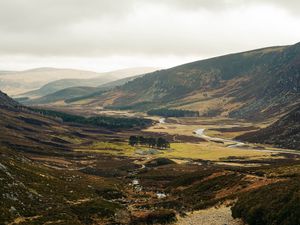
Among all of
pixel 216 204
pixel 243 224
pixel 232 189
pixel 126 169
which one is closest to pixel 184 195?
pixel 232 189

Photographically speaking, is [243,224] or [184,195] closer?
[243,224]

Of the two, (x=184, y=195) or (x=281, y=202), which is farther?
(x=184, y=195)

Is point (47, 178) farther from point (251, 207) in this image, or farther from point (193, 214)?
point (251, 207)

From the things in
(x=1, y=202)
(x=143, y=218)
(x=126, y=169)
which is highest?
(x=1, y=202)

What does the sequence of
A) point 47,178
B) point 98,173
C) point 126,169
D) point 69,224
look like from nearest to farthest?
point 69,224
point 47,178
point 98,173
point 126,169

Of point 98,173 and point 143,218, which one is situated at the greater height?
point 143,218

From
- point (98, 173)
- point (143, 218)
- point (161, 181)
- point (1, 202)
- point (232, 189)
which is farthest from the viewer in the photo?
point (98, 173)

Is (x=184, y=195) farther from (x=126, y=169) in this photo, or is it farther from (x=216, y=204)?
(x=126, y=169)

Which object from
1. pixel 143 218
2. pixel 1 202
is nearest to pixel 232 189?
pixel 143 218

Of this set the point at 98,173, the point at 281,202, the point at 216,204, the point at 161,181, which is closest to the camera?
the point at 281,202
